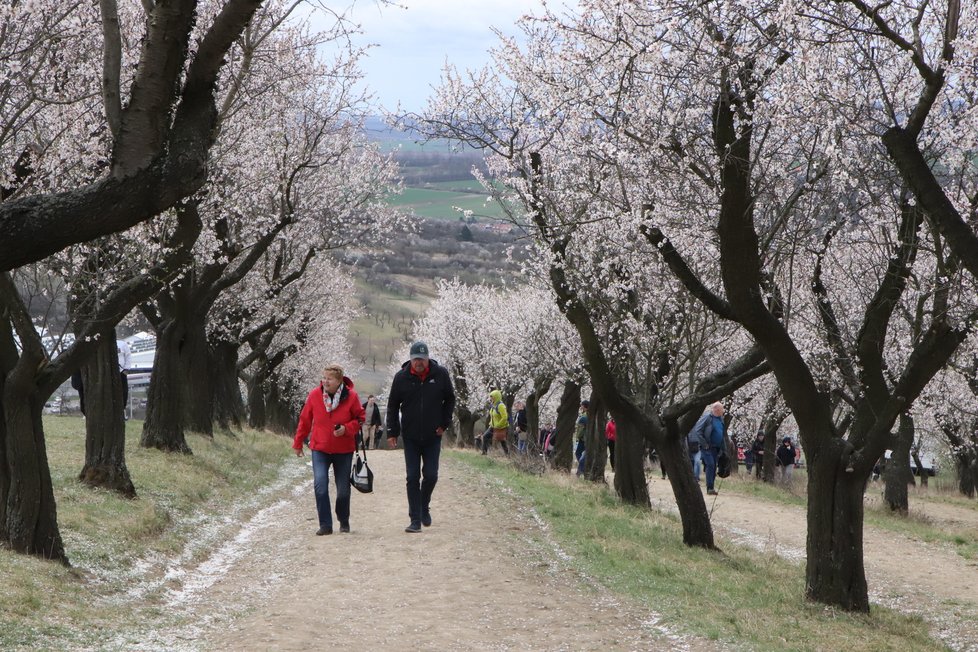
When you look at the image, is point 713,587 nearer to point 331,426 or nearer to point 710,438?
point 331,426

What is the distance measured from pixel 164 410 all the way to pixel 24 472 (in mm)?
9741

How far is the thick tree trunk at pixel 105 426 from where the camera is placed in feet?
46.9

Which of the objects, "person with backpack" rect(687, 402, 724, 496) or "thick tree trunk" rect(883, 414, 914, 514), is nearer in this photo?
"person with backpack" rect(687, 402, 724, 496)

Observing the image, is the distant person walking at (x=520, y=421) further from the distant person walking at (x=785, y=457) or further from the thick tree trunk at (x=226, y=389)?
the thick tree trunk at (x=226, y=389)

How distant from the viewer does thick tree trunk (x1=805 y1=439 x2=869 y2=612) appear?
418 inches

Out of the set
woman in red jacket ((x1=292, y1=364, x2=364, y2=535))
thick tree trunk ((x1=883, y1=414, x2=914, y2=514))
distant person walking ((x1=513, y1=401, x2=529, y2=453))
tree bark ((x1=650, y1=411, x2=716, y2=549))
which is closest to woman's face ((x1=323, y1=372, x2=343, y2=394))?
woman in red jacket ((x1=292, y1=364, x2=364, y2=535))

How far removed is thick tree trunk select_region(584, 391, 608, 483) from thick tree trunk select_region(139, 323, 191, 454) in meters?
9.64

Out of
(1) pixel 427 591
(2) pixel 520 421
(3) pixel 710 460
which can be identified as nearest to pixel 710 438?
(3) pixel 710 460

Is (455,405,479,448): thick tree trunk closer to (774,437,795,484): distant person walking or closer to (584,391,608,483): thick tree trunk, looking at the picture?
(774,437,795,484): distant person walking

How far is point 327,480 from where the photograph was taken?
39.8ft

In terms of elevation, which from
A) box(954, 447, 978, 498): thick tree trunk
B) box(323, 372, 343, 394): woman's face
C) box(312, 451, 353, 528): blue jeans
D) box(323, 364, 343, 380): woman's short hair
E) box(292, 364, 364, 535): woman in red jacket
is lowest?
box(954, 447, 978, 498): thick tree trunk

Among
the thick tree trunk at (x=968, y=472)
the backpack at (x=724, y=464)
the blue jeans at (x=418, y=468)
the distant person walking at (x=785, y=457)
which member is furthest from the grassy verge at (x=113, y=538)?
the thick tree trunk at (x=968, y=472)

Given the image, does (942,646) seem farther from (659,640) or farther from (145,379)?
(145,379)

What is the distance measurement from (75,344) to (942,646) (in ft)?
28.8
